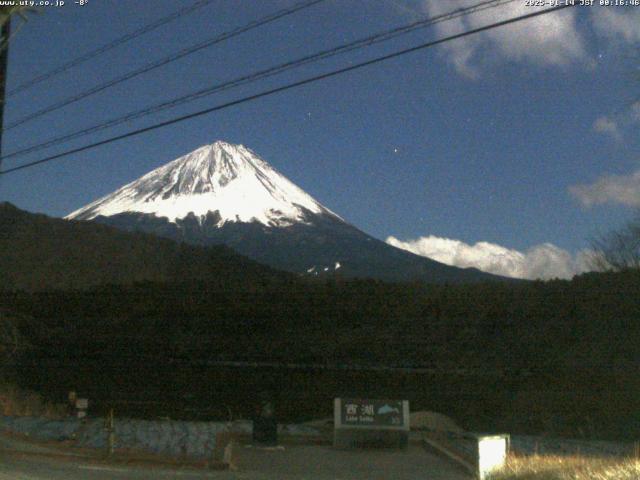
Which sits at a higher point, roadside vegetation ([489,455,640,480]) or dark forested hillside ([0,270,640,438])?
dark forested hillside ([0,270,640,438])

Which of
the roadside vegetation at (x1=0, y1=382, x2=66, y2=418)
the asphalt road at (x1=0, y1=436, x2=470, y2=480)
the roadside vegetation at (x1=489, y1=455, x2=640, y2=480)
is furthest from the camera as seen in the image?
the roadside vegetation at (x1=0, y1=382, x2=66, y2=418)

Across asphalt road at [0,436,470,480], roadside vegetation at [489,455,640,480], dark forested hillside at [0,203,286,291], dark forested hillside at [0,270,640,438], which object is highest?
dark forested hillside at [0,203,286,291]

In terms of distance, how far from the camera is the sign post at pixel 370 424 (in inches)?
638

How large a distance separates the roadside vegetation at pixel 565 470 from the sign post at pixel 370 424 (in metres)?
4.60

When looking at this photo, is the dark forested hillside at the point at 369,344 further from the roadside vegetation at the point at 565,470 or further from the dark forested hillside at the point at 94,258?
the roadside vegetation at the point at 565,470

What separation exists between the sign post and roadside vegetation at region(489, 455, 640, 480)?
460cm

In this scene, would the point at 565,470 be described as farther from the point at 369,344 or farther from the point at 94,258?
the point at 94,258

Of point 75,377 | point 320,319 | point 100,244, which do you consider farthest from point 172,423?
point 100,244

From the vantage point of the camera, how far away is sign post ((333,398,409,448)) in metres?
16.2

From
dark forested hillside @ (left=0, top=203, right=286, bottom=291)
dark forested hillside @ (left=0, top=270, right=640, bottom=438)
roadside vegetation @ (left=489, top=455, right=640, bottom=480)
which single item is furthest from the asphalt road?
dark forested hillside @ (left=0, top=203, right=286, bottom=291)

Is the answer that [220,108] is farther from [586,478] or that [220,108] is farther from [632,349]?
[632,349]

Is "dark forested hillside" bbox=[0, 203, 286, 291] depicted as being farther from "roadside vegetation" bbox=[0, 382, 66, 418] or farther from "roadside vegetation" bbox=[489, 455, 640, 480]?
"roadside vegetation" bbox=[489, 455, 640, 480]

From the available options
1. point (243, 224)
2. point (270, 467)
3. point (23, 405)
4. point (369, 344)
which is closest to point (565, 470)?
point (270, 467)

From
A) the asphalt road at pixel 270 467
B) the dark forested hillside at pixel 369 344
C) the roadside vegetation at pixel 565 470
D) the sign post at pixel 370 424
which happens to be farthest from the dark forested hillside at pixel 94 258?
the roadside vegetation at pixel 565 470
